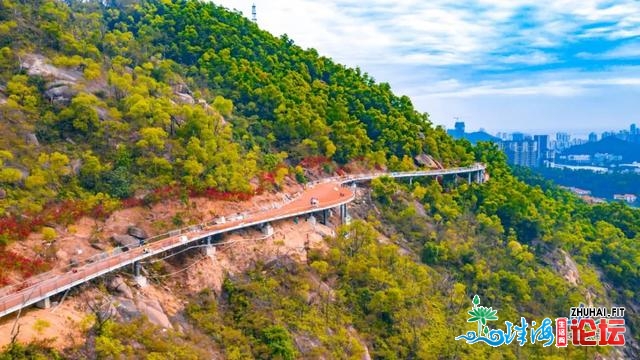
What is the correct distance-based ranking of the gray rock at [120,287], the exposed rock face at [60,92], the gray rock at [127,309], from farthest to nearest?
the exposed rock face at [60,92], the gray rock at [120,287], the gray rock at [127,309]

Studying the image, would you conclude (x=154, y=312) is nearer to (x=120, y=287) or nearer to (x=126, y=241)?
(x=120, y=287)

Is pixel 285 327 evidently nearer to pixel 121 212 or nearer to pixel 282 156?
pixel 121 212

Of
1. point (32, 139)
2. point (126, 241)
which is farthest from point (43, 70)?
point (126, 241)

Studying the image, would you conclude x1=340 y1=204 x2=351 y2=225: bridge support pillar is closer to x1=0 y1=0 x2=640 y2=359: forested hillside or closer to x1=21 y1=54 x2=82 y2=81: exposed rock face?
x1=0 y1=0 x2=640 y2=359: forested hillside

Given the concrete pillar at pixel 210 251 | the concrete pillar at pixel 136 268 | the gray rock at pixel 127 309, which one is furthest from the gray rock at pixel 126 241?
the gray rock at pixel 127 309

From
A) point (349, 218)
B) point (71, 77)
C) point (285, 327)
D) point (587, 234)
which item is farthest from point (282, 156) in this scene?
point (587, 234)

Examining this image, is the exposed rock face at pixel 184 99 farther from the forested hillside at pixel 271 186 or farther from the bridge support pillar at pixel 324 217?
the bridge support pillar at pixel 324 217

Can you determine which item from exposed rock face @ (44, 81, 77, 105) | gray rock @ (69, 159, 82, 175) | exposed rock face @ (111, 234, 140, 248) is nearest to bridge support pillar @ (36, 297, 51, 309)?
exposed rock face @ (111, 234, 140, 248)
